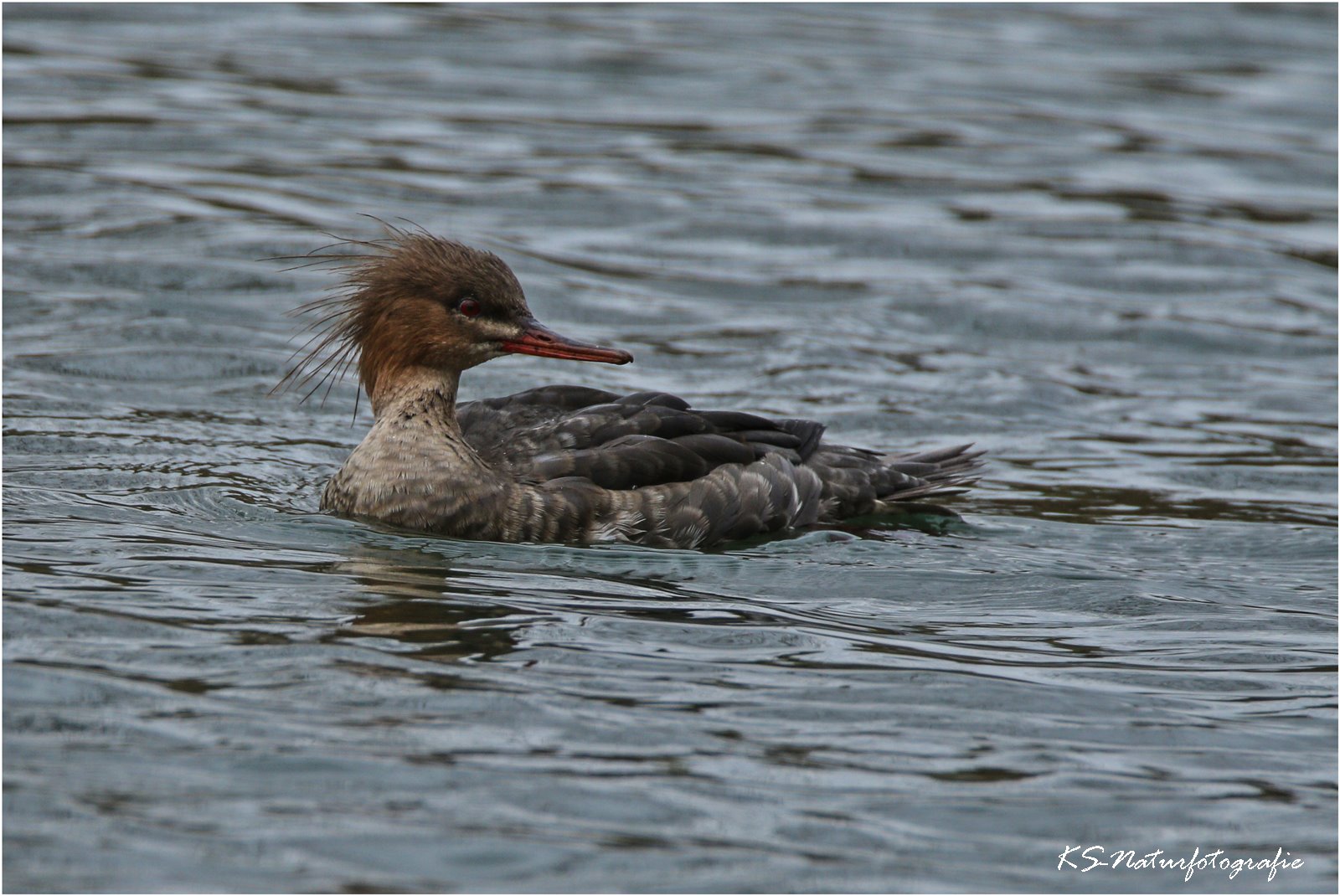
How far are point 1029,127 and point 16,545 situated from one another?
11.9m

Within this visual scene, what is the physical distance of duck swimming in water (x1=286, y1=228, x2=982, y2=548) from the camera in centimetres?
786

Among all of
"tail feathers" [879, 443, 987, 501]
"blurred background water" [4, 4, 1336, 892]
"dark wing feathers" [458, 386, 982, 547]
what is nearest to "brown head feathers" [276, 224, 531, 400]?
"dark wing feathers" [458, 386, 982, 547]

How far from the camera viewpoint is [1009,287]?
13406 millimetres

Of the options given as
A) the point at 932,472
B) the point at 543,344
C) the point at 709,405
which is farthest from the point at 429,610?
the point at 709,405

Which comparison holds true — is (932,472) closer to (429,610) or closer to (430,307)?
(430,307)

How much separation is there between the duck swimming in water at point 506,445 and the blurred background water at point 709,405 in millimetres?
198


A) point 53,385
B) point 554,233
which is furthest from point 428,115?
point 53,385

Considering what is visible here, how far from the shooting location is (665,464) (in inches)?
319

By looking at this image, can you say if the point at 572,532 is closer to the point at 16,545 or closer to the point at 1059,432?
the point at 16,545

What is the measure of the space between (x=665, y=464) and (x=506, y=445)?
743 millimetres

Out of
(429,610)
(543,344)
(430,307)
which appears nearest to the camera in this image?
(429,610)

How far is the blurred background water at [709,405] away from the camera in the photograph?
17.3 ft

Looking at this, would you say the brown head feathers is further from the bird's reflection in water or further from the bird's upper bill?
the bird's reflection in water

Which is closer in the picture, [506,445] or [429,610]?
[429,610]
